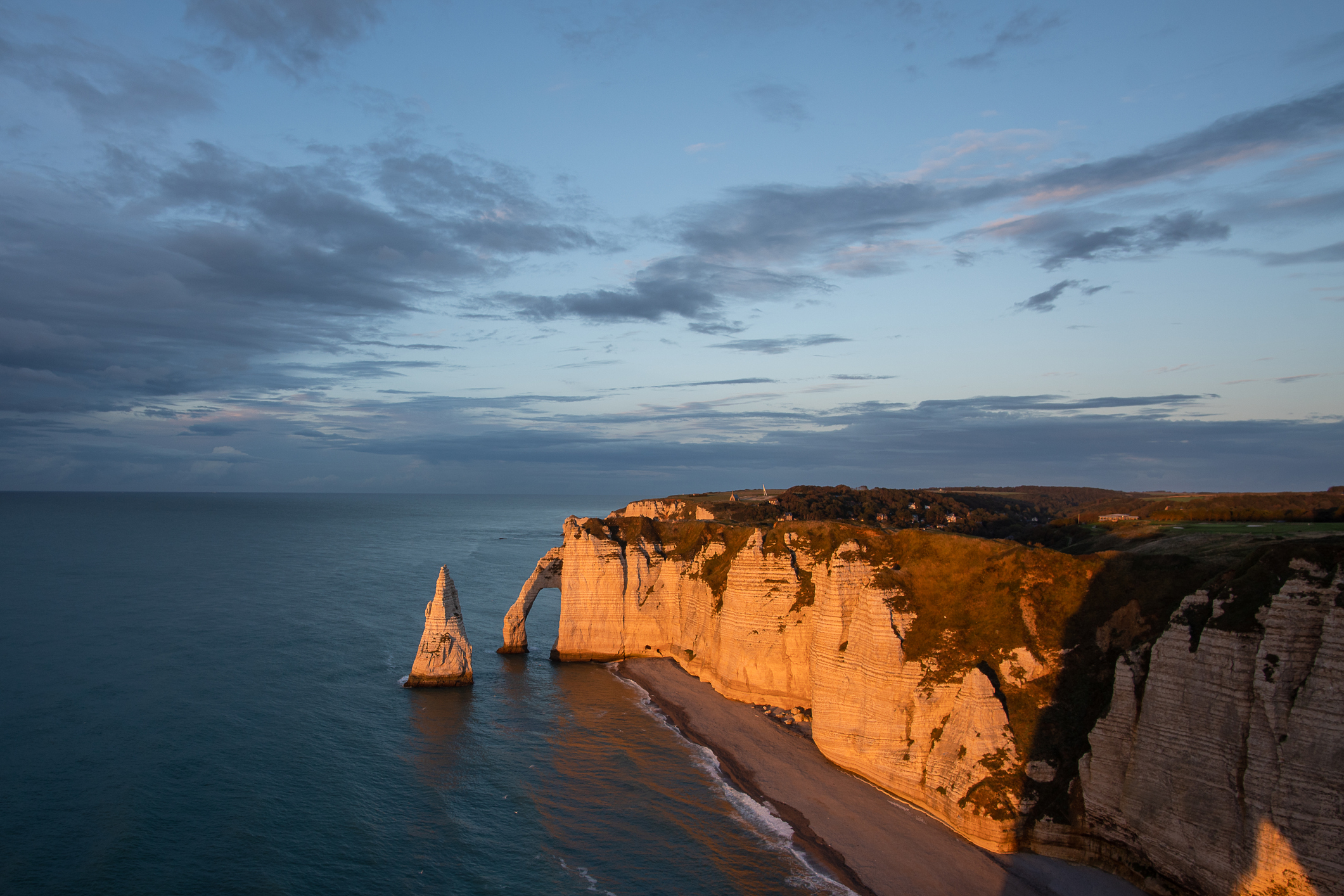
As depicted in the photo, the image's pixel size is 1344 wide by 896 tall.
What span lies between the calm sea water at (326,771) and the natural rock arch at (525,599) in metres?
1.42

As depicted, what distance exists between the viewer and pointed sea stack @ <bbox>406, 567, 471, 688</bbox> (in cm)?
4156

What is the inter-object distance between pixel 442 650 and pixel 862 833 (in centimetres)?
2703

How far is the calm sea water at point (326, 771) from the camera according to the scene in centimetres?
2186

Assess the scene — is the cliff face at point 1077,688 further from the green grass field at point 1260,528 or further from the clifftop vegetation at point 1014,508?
the clifftop vegetation at point 1014,508

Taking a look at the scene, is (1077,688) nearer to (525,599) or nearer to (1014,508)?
(525,599)

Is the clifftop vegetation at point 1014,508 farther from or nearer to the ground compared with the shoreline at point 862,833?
farther from the ground

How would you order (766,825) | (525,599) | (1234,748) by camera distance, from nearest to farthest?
1. (1234,748)
2. (766,825)
3. (525,599)

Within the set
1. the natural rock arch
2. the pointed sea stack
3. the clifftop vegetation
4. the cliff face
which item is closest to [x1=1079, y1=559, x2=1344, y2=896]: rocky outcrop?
the cliff face

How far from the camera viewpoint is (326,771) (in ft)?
94.5

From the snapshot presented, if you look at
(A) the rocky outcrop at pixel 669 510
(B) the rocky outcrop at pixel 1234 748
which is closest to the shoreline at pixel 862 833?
(B) the rocky outcrop at pixel 1234 748

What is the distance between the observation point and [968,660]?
26656 mm

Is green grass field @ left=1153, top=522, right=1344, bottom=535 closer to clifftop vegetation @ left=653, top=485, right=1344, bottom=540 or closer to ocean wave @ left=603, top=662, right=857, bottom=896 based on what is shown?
clifftop vegetation @ left=653, top=485, right=1344, bottom=540

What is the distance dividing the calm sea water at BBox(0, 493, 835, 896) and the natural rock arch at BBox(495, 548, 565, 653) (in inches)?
56.0

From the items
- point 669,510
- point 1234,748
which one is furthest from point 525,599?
point 1234,748
